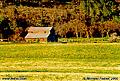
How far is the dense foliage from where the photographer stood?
81219mm

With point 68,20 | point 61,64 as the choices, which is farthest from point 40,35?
point 61,64

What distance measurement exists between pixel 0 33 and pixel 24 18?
1323cm

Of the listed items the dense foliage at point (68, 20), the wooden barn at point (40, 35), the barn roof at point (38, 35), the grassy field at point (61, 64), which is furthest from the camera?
the dense foliage at point (68, 20)

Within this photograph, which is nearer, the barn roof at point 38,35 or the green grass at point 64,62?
the green grass at point 64,62

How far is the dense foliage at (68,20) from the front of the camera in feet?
266

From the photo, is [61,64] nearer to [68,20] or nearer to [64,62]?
[64,62]

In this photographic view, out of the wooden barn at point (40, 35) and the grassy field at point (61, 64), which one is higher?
the grassy field at point (61, 64)

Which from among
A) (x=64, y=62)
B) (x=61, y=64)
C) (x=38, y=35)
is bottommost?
(x=38, y=35)

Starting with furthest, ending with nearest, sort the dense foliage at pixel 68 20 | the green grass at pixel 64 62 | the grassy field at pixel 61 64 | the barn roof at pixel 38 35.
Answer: the dense foliage at pixel 68 20, the barn roof at pixel 38 35, the green grass at pixel 64 62, the grassy field at pixel 61 64

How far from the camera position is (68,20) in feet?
302

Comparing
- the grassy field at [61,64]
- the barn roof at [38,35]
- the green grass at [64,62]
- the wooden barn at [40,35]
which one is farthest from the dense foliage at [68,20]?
the grassy field at [61,64]

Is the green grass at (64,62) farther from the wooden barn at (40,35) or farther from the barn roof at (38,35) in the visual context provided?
the barn roof at (38,35)

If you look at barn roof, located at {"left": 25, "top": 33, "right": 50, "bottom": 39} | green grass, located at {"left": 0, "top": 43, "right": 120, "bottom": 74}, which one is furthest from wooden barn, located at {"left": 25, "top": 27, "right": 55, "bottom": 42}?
green grass, located at {"left": 0, "top": 43, "right": 120, "bottom": 74}

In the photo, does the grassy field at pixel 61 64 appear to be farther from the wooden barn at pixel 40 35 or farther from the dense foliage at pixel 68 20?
the dense foliage at pixel 68 20
